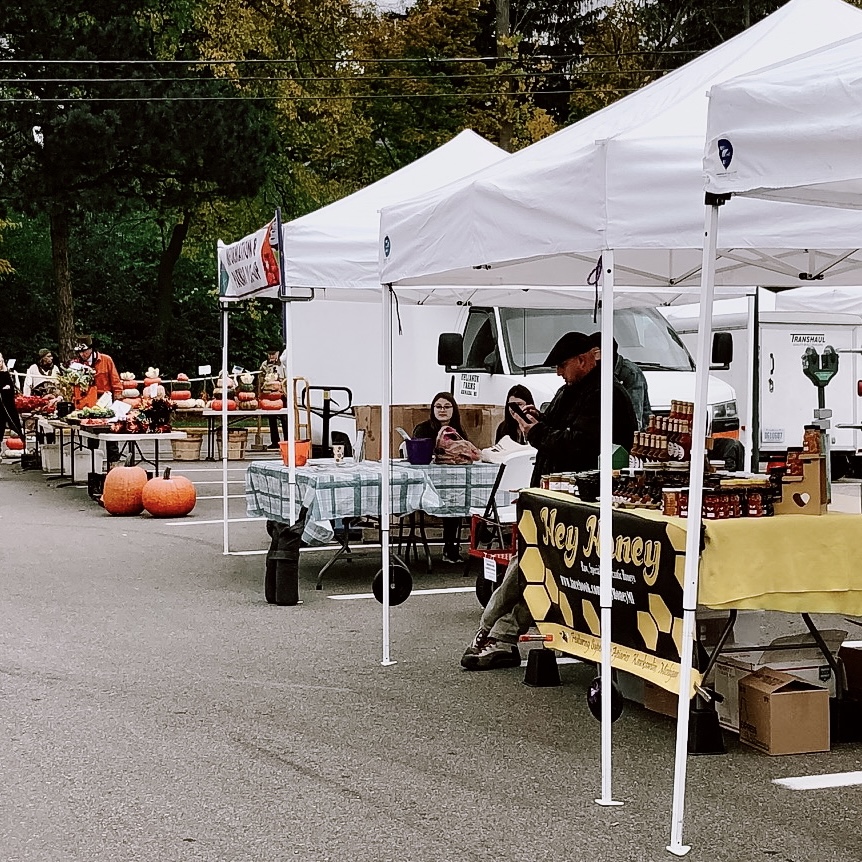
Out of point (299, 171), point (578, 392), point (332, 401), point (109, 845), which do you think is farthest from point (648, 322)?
point (299, 171)

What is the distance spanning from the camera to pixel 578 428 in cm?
761

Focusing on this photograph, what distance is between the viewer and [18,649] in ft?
27.5

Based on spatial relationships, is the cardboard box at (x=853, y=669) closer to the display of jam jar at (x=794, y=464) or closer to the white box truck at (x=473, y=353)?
the display of jam jar at (x=794, y=464)

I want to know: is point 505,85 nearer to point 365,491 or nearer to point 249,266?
point 249,266

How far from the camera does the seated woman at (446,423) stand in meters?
11.2

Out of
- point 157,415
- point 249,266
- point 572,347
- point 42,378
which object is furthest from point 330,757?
point 42,378

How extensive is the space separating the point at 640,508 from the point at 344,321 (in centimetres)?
1047

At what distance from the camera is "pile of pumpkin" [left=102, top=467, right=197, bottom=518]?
15469 millimetres

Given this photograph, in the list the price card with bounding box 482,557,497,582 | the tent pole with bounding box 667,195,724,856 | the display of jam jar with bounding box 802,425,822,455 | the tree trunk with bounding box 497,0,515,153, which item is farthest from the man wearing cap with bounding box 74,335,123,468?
the tent pole with bounding box 667,195,724,856

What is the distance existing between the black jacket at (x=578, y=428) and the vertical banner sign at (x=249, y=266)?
125 inches

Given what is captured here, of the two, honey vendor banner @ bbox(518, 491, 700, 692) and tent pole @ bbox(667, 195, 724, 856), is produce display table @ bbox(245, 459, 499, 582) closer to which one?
honey vendor banner @ bbox(518, 491, 700, 692)

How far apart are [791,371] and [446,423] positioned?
333 inches

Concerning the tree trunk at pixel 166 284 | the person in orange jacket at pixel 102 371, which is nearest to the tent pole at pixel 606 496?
the person in orange jacket at pixel 102 371

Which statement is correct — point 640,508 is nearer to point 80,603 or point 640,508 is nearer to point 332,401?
point 80,603
